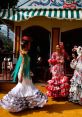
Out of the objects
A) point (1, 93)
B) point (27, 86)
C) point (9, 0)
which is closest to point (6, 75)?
point (1, 93)

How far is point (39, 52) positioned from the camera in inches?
602

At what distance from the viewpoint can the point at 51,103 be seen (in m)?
9.93

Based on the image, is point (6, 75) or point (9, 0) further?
point (9, 0)

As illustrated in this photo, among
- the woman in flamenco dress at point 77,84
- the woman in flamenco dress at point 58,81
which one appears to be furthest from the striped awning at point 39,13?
the woman in flamenco dress at point 77,84

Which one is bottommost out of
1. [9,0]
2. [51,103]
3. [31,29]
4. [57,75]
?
[51,103]

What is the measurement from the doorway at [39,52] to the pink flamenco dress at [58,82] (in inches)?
117

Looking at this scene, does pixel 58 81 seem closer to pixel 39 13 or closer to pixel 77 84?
pixel 77 84

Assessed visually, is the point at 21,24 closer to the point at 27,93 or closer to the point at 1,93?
the point at 1,93

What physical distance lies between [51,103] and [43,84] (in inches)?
112

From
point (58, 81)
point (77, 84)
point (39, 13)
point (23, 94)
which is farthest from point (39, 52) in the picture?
point (23, 94)

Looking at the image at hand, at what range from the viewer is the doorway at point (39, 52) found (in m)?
13.8

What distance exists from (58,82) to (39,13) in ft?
11.5

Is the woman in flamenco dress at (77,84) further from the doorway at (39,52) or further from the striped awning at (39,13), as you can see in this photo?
the doorway at (39,52)

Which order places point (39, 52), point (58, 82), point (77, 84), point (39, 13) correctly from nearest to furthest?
point (77, 84), point (58, 82), point (39, 13), point (39, 52)
